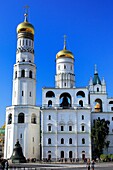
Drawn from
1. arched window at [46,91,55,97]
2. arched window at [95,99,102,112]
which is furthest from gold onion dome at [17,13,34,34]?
arched window at [95,99,102,112]

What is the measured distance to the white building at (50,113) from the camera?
63.4 metres

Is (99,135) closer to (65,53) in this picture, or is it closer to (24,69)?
(24,69)

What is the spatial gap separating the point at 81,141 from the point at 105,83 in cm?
1609

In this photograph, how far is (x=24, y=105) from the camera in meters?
64.8

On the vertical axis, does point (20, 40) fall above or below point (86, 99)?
above

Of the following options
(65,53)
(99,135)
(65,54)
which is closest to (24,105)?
(99,135)

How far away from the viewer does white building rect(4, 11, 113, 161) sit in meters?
63.4

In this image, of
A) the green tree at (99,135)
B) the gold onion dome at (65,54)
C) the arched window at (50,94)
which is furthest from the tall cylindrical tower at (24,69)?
the green tree at (99,135)

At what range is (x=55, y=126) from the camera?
64500 mm

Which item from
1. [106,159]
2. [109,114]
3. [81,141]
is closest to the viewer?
[106,159]

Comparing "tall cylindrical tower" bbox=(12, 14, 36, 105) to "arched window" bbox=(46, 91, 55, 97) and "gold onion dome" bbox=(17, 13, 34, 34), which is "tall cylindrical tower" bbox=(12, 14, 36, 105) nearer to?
"gold onion dome" bbox=(17, 13, 34, 34)

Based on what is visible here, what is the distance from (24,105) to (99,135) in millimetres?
17249

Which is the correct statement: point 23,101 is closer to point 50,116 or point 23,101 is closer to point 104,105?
point 50,116

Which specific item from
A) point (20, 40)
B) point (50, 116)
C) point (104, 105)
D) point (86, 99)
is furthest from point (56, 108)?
point (20, 40)
